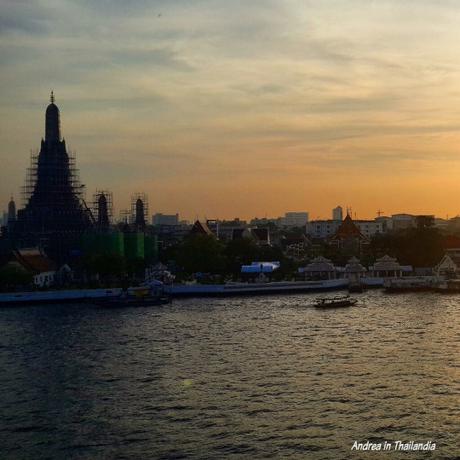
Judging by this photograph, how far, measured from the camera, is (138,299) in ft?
188

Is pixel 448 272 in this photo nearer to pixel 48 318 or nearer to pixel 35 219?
pixel 48 318

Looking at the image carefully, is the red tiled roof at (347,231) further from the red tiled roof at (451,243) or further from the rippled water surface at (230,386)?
the rippled water surface at (230,386)

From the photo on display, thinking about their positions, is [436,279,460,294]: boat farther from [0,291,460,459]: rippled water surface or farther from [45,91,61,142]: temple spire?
[45,91,61,142]: temple spire

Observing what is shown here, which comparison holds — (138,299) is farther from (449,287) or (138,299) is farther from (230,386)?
(230,386)

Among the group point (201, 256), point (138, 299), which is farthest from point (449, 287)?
point (138, 299)

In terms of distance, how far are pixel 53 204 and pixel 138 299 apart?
32.5m

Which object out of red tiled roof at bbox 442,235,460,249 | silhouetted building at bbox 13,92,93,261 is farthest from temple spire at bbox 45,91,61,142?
red tiled roof at bbox 442,235,460,249

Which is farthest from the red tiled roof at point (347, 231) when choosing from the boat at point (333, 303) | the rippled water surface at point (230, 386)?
the rippled water surface at point (230, 386)

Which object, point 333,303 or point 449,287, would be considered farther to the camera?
point 449,287

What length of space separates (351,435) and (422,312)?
28.4 metres

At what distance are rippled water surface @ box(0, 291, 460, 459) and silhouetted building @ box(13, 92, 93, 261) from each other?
124 feet

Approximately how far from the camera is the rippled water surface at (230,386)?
66.9ft

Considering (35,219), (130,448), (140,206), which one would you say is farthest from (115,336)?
(140,206)

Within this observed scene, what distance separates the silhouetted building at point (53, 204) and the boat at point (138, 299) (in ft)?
78.7
